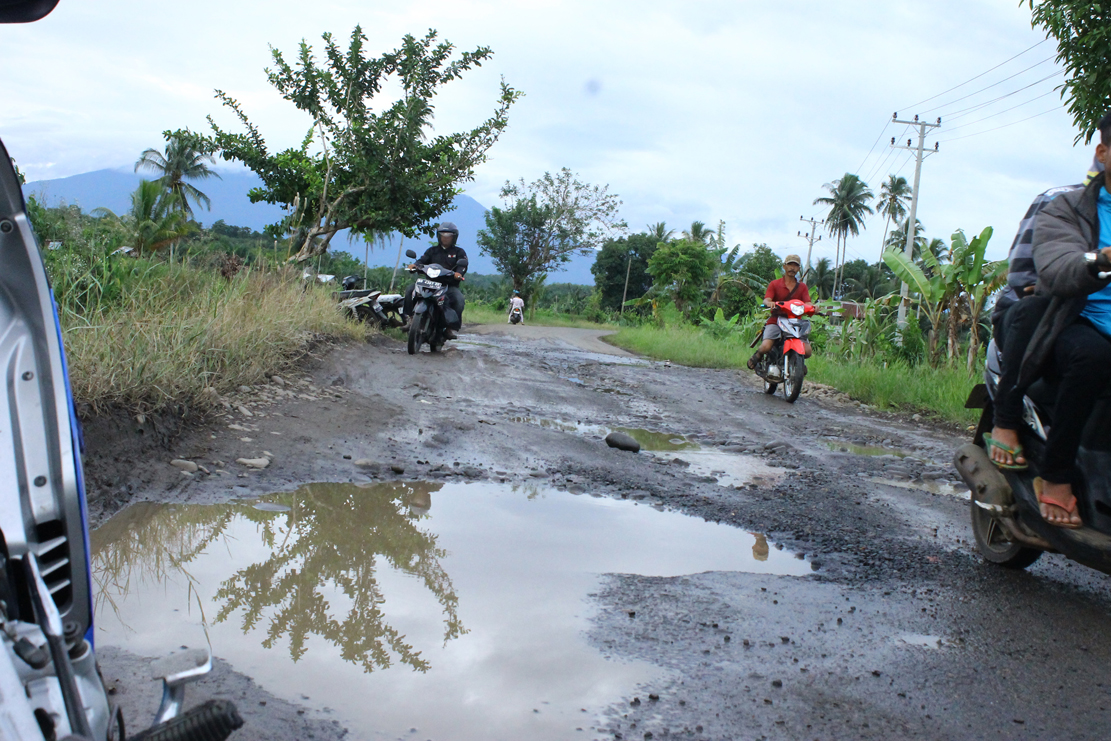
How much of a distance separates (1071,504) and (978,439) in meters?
0.79

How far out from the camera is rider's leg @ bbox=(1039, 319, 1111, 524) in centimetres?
292

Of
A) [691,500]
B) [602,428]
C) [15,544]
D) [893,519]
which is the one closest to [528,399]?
[602,428]

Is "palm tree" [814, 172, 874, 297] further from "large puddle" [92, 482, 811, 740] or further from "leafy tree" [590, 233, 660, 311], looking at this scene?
"large puddle" [92, 482, 811, 740]

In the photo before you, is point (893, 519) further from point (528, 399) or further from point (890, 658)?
point (528, 399)

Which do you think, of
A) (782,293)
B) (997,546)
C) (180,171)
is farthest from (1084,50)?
(180,171)

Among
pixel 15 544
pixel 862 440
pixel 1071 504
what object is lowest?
pixel 862 440

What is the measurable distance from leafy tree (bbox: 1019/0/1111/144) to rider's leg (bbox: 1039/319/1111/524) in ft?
18.9

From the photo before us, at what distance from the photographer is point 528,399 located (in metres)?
8.03

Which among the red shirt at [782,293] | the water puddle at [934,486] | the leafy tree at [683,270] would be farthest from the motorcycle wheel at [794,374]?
the leafy tree at [683,270]

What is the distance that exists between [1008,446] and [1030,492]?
19cm

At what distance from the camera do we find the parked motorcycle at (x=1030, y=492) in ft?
9.79

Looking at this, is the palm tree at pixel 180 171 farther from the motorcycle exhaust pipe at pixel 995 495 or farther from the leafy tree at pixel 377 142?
the motorcycle exhaust pipe at pixel 995 495

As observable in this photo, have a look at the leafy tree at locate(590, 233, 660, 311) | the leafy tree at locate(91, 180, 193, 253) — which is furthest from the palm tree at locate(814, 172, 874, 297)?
the leafy tree at locate(91, 180, 193, 253)

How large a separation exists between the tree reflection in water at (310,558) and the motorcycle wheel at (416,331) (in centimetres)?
648
